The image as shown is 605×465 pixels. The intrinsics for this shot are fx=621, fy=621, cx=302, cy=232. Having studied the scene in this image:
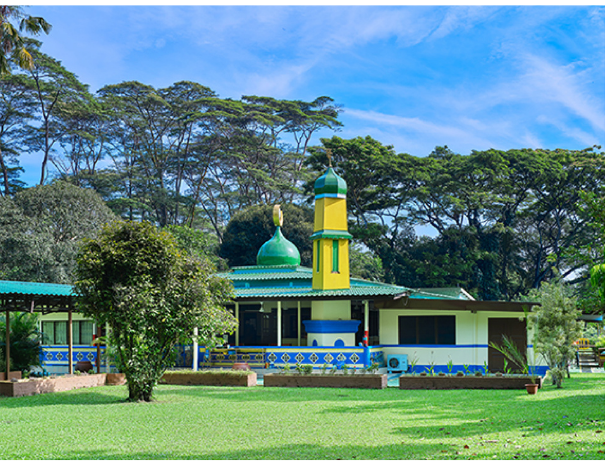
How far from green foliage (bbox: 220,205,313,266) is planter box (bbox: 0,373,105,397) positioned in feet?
86.8

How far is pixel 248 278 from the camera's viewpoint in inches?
1011

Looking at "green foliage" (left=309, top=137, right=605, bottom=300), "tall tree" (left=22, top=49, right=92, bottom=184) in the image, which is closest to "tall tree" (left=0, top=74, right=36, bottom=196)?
"tall tree" (left=22, top=49, right=92, bottom=184)

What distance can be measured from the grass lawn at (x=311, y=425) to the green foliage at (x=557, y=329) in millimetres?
899

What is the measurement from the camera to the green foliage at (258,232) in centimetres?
4425

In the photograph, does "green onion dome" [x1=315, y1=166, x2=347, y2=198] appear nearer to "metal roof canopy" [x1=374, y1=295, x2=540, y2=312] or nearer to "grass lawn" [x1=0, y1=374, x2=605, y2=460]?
"metal roof canopy" [x1=374, y1=295, x2=540, y2=312]

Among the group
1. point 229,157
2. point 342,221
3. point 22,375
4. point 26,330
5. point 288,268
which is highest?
point 229,157

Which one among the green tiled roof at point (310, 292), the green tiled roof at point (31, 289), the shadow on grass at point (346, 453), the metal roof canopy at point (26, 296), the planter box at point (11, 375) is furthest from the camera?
the green tiled roof at point (310, 292)

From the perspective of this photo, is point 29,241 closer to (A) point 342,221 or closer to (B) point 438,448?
(A) point 342,221

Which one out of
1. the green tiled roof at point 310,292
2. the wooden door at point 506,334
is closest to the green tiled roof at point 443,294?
the green tiled roof at point 310,292

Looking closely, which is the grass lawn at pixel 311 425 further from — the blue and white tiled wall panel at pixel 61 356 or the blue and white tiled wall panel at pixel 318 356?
the blue and white tiled wall panel at pixel 61 356

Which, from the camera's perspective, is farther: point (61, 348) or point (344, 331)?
point (61, 348)

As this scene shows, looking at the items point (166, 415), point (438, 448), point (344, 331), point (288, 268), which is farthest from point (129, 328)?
point (288, 268)

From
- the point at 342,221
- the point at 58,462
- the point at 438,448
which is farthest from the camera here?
the point at 342,221

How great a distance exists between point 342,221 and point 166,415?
12969mm
